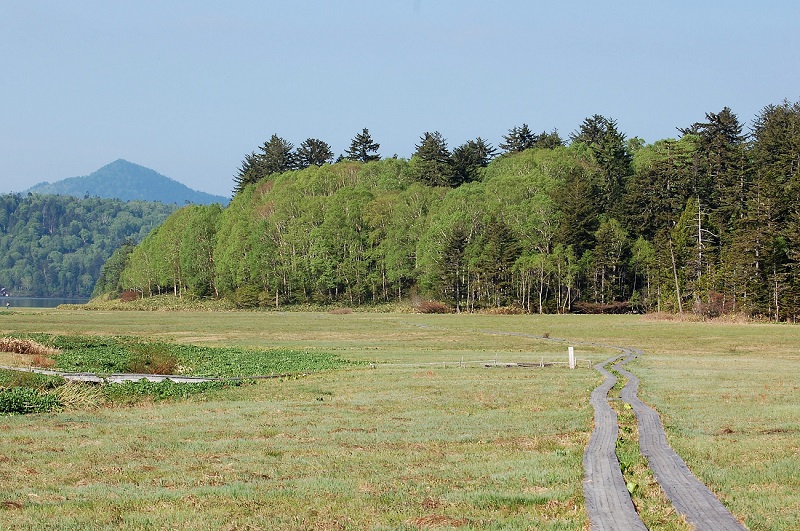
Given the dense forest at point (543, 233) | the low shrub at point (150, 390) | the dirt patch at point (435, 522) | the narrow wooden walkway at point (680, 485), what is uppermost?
the dense forest at point (543, 233)

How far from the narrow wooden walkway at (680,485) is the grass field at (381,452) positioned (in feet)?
0.98

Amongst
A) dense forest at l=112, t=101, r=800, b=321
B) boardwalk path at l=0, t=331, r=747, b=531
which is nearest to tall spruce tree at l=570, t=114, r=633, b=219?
dense forest at l=112, t=101, r=800, b=321

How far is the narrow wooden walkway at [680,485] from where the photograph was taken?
12.4 metres

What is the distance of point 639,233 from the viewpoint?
143750 millimetres

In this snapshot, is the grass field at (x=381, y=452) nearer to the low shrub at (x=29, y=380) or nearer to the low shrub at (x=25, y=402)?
the low shrub at (x=25, y=402)

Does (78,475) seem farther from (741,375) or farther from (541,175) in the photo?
(541,175)

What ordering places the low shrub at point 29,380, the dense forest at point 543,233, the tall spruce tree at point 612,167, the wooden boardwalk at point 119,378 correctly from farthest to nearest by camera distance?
the tall spruce tree at point 612,167, the dense forest at point 543,233, the wooden boardwalk at point 119,378, the low shrub at point 29,380

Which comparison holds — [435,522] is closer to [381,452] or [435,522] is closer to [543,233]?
[381,452]

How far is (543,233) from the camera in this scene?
144 meters

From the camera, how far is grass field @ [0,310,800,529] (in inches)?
536

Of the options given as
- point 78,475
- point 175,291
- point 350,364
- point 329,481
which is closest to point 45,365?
point 350,364

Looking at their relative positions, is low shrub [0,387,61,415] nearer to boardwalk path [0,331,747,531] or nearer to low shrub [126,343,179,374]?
low shrub [126,343,179,374]

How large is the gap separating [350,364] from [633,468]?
3594 centimetres

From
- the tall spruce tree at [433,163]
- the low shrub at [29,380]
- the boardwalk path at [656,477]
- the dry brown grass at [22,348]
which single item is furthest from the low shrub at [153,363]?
the tall spruce tree at [433,163]
